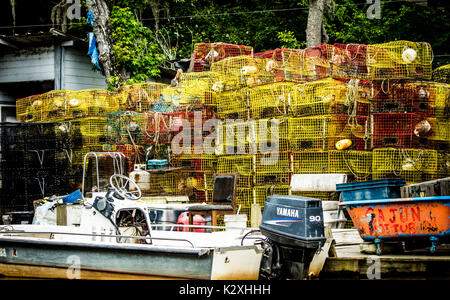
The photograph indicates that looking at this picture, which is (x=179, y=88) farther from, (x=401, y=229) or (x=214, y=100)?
(x=401, y=229)

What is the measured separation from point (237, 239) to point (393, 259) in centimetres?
193

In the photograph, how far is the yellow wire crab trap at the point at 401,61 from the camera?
927 cm

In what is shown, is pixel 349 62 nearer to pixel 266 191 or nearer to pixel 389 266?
pixel 266 191

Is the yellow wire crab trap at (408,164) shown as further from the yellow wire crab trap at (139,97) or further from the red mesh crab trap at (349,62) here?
the yellow wire crab trap at (139,97)

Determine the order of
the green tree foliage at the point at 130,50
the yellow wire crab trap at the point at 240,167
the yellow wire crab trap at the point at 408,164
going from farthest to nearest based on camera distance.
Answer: the green tree foliage at the point at 130,50 → the yellow wire crab trap at the point at 240,167 → the yellow wire crab trap at the point at 408,164

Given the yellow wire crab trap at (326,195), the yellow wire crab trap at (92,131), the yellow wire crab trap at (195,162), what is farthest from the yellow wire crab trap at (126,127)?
the yellow wire crab trap at (326,195)

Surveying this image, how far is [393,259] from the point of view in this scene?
624cm

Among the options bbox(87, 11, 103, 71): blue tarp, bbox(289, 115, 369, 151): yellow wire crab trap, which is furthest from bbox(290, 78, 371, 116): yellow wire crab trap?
bbox(87, 11, 103, 71): blue tarp

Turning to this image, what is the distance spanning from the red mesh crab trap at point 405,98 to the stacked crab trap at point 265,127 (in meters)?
0.02

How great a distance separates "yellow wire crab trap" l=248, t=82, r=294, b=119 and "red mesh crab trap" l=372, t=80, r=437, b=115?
1512mm

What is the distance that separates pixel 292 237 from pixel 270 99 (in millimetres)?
4433

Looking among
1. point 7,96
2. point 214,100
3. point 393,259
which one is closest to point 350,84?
point 214,100

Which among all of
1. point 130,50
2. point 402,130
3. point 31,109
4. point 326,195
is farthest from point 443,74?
point 31,109

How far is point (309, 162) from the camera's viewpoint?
931 cm
